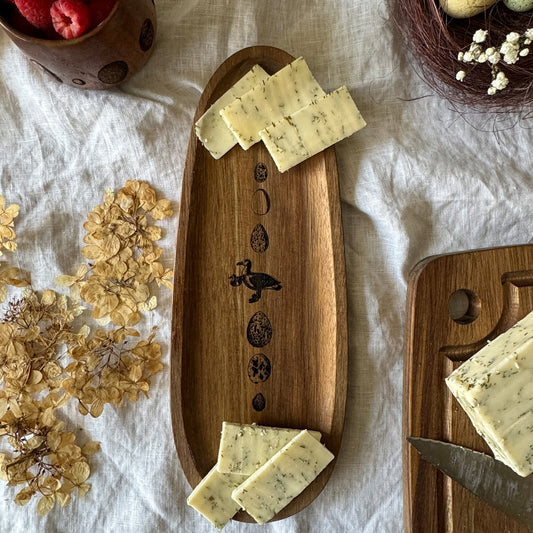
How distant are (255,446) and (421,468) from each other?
22 centimetres

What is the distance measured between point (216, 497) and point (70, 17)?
0.62 meters

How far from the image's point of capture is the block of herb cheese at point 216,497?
0.76 metres

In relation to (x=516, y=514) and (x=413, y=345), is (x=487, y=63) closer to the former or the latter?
(x=413, y=345)

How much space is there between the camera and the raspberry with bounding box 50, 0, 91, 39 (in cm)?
66

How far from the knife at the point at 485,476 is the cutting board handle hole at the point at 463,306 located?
163 mm

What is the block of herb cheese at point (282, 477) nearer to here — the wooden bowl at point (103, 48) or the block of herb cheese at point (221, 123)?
the block of herb cheese at point (221, 123)

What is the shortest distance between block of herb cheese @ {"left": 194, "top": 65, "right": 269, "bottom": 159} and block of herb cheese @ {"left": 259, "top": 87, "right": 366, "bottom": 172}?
0.18 feet

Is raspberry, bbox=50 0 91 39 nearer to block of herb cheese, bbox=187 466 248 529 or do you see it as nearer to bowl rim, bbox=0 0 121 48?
bowl rim, bbox=0 0 121 48

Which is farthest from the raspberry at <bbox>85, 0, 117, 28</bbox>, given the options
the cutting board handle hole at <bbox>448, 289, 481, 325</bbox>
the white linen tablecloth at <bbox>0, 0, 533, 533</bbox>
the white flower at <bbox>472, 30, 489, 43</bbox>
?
the cutting board handle hole at <bbox>448, 289, 481, 325</bbox>

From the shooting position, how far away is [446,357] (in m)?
0.75

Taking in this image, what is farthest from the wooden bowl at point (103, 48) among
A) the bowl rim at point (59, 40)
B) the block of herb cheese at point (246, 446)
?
the block of herb cheese at point (246, 446)

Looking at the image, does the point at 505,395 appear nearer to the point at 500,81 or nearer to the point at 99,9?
the point at 500,81

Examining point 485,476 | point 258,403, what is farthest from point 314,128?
point 485,476

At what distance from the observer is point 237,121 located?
0.77m
